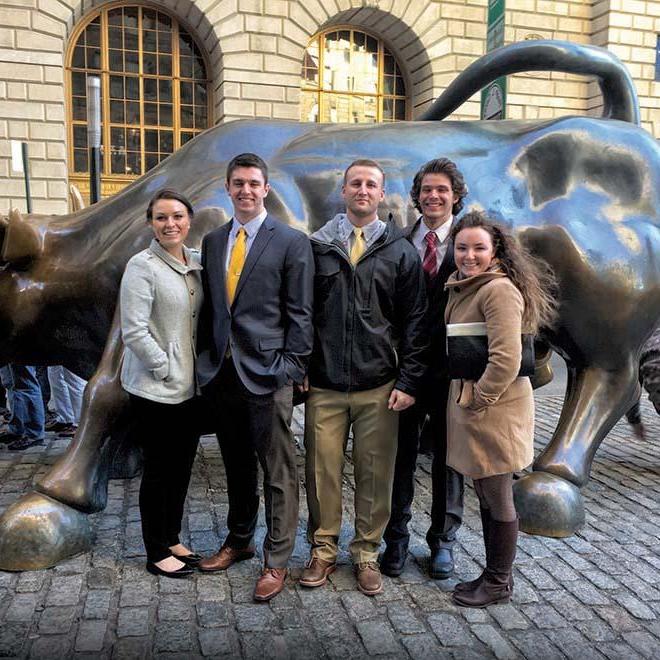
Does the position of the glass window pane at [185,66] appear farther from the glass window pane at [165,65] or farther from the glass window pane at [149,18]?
the glass window pane at [149,18]

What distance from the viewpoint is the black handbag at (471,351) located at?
277cm

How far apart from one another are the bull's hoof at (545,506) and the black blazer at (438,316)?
877mm

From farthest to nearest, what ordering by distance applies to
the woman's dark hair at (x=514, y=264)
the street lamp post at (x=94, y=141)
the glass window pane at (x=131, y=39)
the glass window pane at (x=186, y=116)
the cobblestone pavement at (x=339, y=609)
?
the glass window pane at (x=186, y=116) → the glass window pane at (x=131, y=39) → the street lamp post at (x=94, y=141) → the woman's dark hair at (x=514, y=264) → the cobblestone pavement at (x=339, y=609)

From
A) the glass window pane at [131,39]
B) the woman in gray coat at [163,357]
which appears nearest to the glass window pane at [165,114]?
the glass window pane at [131,39]

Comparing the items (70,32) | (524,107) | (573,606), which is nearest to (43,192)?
(70,32)

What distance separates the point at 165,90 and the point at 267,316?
40.6 feet

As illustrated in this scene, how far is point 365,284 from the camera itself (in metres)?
2.93

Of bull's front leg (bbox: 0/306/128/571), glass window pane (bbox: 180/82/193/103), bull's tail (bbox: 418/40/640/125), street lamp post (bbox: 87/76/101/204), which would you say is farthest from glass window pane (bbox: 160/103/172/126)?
bull's front leg (bbox: 0/306/128/571)

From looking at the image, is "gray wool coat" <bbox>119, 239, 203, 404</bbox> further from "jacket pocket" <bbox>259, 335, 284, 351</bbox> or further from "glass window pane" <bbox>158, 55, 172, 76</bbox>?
"glass window pane" <bbox>158, 55, 172, 76</bbox>

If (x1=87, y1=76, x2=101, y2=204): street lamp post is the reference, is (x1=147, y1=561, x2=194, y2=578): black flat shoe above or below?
below

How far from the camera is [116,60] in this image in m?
13.6

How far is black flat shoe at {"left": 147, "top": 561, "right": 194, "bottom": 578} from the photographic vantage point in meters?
3.09

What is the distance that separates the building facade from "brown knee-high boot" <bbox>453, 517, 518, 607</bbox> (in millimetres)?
11749

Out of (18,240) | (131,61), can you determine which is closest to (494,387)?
(18,240)
